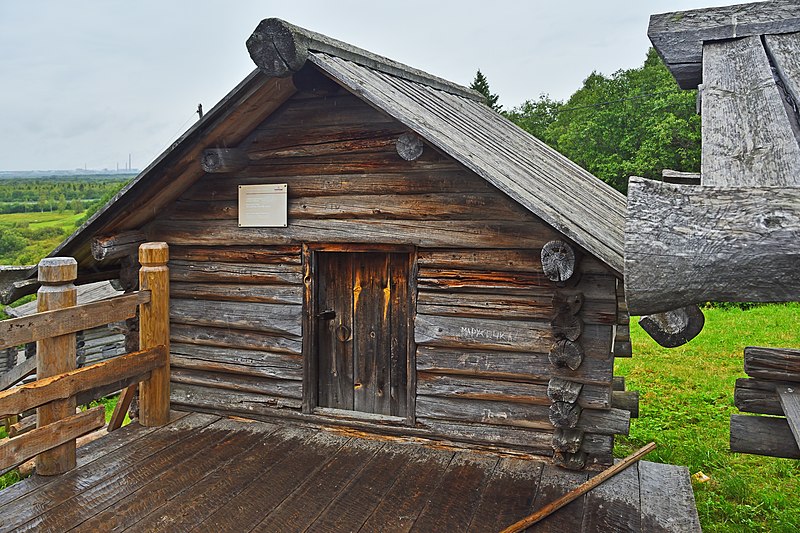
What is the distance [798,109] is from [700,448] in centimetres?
715

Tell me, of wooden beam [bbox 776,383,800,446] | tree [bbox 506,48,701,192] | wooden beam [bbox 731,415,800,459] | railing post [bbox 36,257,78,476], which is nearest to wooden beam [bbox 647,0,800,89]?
wooden beam [bbox 776,383,800,446]

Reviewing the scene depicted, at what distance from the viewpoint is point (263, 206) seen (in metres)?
6.15

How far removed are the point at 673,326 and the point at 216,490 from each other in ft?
13.5

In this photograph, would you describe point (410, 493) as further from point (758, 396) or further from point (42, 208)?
point (42, 208)

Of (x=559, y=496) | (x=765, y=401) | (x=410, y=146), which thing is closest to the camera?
(x=765, y=401)

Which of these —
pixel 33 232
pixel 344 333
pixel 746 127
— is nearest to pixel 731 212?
pixel 746 127

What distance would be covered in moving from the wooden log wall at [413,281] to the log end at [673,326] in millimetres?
1024

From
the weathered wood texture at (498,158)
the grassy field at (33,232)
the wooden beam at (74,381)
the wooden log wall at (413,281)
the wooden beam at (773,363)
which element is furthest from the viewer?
the grassy field at (33,232)

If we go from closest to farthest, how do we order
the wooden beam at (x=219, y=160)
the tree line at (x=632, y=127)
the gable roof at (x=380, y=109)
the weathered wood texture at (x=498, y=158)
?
the weathered wood texture at (x=498, y=158), the gable roof at (x=380, y=109), the wooden beam at (x=219, y=160), the tree line at (x=632, y=127)

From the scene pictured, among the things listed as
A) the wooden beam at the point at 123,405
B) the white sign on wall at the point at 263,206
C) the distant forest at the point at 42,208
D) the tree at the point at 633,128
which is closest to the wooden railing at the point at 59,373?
the wooden beam at the point at 123,405

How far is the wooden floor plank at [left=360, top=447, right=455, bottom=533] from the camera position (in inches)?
166

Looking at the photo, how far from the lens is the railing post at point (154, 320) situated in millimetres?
5926

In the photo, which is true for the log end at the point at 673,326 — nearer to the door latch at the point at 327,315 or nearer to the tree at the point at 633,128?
the door latch at the point at 327,315

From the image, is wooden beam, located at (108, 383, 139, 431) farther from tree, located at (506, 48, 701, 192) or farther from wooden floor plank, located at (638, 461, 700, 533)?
tree, located at (506, 48, 701, 192)
